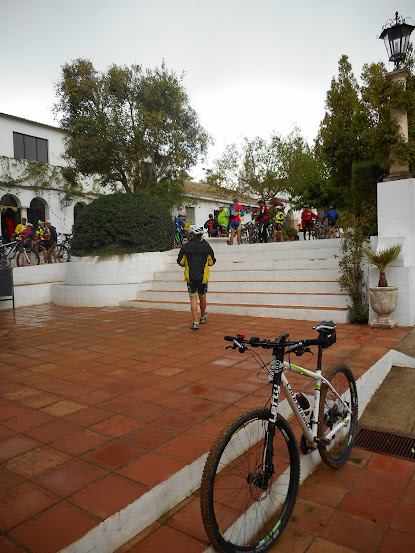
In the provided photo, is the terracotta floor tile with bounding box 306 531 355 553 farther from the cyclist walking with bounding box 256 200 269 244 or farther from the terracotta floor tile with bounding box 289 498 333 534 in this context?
the cyclist walking with bounding box 256 200 269 244

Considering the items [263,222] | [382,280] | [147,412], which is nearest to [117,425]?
[147,412]

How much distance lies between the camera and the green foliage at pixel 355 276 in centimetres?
688

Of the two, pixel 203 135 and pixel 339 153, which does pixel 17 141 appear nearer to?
pixel 203 135

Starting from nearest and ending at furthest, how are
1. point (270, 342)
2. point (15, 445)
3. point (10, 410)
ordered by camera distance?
point (270, 342)
point (15, 445)
point (10, 410)

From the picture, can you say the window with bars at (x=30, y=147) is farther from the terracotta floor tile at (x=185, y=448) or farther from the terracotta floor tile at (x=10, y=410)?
the terracotta floor tile at (x=185, y=448)

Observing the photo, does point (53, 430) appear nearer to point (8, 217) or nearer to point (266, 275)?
point (266, 275)

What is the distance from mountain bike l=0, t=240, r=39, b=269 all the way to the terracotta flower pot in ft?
33.2

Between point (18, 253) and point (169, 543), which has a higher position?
point (18, 253)

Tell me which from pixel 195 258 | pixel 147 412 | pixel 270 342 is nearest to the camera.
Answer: pixel 270 342

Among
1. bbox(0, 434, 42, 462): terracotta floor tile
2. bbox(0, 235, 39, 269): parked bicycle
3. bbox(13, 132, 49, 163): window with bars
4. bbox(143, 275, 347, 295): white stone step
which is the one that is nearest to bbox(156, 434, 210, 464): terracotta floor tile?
bbox(0, 434, 42, 462): terracotta floor tile

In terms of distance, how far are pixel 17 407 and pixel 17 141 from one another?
73.6 feet

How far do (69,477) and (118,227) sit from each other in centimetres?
849

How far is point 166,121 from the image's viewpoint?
14805 mm

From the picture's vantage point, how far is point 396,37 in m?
6.64
